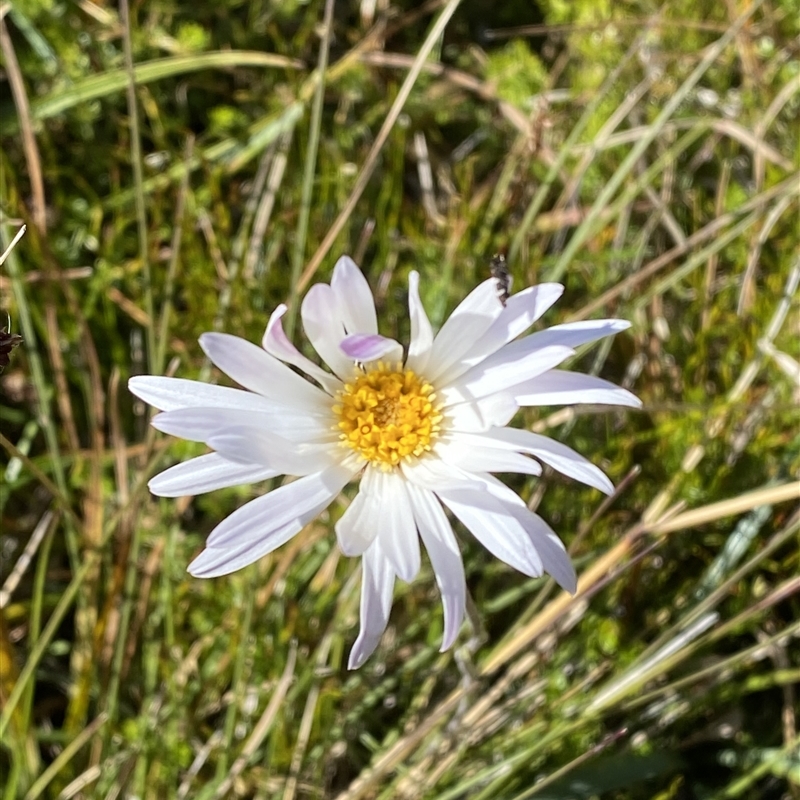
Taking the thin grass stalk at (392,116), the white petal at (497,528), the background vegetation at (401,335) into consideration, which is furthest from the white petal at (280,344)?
the thin grass stalk at (392,116)

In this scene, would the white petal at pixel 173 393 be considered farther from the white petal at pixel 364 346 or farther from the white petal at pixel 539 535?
the white petal at pixel 539 535

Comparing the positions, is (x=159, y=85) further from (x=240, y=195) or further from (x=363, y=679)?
(x=363, y=679)

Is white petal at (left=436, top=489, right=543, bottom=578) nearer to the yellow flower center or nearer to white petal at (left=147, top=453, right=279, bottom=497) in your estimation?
the yellow flower center

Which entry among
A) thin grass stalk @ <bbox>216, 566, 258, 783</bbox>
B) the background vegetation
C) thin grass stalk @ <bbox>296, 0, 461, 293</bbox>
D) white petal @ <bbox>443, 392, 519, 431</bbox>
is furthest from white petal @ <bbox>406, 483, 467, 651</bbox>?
thin grass stalk @ <bbox>296, 0, 461, 293</bbox>

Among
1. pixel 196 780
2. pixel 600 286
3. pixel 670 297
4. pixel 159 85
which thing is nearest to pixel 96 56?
pixel 159 85

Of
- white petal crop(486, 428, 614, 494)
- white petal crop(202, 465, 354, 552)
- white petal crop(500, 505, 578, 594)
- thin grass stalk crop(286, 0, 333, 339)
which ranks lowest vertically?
white petal crop(500, 505, 578, 594)

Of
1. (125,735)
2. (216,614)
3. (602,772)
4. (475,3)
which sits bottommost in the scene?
(602,772)

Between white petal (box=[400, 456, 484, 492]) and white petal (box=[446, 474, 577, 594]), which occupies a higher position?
white petal (box=[400, 456, 484, 492])
